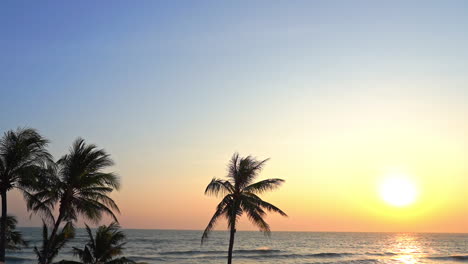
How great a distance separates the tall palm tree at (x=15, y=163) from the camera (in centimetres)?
1988

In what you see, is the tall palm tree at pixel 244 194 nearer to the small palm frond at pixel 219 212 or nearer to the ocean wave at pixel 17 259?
the small palm frond at pixel 219 212

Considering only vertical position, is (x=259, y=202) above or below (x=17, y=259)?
above

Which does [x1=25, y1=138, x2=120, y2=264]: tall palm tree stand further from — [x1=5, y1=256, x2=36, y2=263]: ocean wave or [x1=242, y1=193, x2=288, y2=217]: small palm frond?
[x1=5, y1=256, x2=36, y2=263]: ocean wave

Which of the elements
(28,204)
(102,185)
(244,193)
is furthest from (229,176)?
(28,204)

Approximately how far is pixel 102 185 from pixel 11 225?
32.0ft

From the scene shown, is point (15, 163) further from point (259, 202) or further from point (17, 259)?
point (17, 259)

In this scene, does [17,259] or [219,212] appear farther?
[17,259]

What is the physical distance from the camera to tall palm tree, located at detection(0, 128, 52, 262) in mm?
19875

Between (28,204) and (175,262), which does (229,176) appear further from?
(175,262)

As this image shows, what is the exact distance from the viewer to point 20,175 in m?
20.1


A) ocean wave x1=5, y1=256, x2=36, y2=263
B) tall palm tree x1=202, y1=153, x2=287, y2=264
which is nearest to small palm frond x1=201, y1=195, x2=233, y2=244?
tall palm tree x1=202, y1=153, x2=287, y2=264

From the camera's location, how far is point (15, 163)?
65.8 feet

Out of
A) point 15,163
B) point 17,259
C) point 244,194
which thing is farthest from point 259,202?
point 17,259

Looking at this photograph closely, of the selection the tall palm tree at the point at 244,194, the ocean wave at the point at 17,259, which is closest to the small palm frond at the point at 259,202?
the tall palm tree at the point at 244,194
